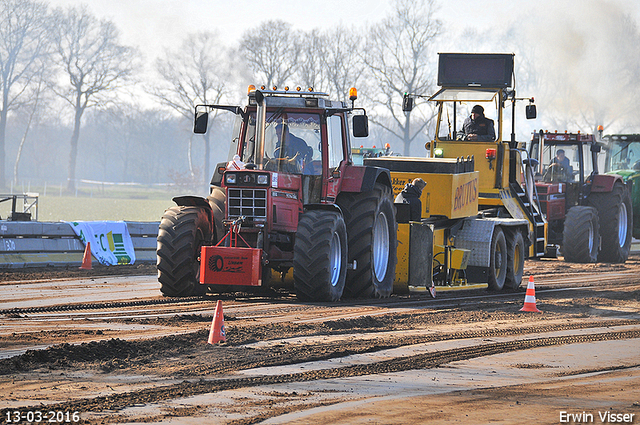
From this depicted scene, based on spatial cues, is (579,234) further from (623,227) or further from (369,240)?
(369,240)

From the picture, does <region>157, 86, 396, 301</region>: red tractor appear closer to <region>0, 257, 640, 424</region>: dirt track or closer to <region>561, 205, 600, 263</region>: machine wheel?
<region>0, 257, 640, 424</region>: dirt track

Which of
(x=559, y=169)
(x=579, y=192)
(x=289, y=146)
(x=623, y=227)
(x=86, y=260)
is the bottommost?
(x=86, y=260)

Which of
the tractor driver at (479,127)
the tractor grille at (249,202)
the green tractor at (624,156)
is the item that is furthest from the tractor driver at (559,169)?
the tractor grille at (249,202)

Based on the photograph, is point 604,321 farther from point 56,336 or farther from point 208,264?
point 56,336

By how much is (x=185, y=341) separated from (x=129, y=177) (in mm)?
89501

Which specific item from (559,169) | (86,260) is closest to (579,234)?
(559,169)

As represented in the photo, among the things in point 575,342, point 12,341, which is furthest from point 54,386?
point 575,342

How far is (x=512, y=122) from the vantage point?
1709 cm

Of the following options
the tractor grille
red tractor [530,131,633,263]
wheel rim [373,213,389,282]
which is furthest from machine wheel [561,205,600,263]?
the tractor grille

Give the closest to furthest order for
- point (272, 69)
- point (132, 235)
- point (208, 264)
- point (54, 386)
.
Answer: point (54, 386)
point (208, 264)
point (132, 235)
point (272, 69)

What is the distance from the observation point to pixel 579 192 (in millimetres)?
21094

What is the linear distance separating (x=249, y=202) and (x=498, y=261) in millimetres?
5371

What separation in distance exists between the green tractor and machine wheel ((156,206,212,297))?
14935 mm

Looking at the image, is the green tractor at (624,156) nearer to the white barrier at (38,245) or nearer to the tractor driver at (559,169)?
the tractor driver at (559,169)
